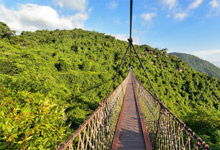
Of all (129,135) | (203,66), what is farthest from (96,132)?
(203,66)

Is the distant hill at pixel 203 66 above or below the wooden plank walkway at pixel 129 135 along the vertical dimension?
above

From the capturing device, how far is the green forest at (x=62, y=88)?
4.25ft

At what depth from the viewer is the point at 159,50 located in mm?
50031

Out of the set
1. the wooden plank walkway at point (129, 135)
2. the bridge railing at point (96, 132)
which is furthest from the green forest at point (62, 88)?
the wooden plank walkway at point (129, 135)

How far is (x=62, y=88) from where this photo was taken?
17672 millimetres

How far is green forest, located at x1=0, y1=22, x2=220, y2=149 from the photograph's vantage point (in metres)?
1.29

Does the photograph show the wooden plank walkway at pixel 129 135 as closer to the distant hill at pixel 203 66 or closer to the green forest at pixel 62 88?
the green forest at pixel 62 88

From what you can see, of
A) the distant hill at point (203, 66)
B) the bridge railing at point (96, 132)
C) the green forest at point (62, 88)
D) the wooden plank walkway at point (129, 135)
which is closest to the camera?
the bridge railing at point (96, 132)

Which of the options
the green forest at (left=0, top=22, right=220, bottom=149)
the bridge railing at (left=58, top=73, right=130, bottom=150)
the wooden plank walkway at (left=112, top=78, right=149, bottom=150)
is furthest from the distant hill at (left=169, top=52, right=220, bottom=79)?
the bridge railing at (left=58, top=73, right=130, bottom=150)

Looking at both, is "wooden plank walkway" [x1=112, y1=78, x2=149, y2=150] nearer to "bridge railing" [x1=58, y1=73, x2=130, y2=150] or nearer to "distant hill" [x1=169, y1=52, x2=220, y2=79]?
"bridge railing" [x1=58, y1=73, x2=130, y2=150]

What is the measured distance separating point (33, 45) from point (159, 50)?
4765cm

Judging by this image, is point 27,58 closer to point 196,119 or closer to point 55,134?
point 55,134

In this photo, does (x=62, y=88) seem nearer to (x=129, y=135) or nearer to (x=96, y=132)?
(x=129, y=135)

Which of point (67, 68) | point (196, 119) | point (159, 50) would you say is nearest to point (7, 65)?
point (67, 68)
